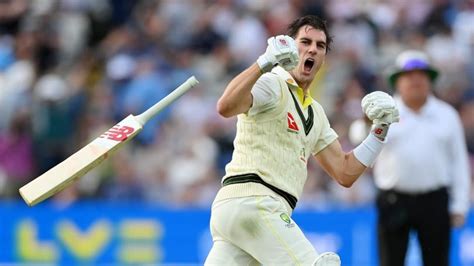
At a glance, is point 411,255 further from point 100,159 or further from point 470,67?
point 100,159

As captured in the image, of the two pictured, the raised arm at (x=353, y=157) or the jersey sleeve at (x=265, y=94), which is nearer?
the jersey sleeve at (x=265, y=94)

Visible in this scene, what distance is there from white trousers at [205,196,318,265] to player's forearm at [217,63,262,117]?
48cm

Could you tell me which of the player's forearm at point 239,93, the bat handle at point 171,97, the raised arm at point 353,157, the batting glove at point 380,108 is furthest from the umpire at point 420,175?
the player's forearm at point 239,93

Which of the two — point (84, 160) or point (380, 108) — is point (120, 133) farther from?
point (380, 108)

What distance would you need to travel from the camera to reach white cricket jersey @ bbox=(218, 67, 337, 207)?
5938 millimetres

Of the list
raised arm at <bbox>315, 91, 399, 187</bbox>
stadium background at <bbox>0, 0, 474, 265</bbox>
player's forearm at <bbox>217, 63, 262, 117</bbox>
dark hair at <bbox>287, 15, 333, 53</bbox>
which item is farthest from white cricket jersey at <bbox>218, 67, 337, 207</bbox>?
stadium background at <bbox>0, 0, 474, 265</bbox>

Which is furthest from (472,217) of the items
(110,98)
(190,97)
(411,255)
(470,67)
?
(110,98)

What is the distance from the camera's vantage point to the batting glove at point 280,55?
5707 mm

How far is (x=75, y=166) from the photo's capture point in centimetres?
619

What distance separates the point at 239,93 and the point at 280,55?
277 millimetres

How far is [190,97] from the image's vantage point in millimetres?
12836

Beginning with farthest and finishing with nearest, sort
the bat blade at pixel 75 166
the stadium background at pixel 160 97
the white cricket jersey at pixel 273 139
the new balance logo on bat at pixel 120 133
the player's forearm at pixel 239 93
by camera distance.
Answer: the stadium background at pixel 160 97
the new balance logo on bat at pixel 120 133
the bat blade at pixel 75 166
the white cricket jersey at pixel 273 139
the player's forearm at pixel 239 93

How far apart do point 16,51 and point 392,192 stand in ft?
21.0

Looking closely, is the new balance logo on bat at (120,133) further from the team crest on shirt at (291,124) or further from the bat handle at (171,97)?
the team crest on shirt at (291,124)
